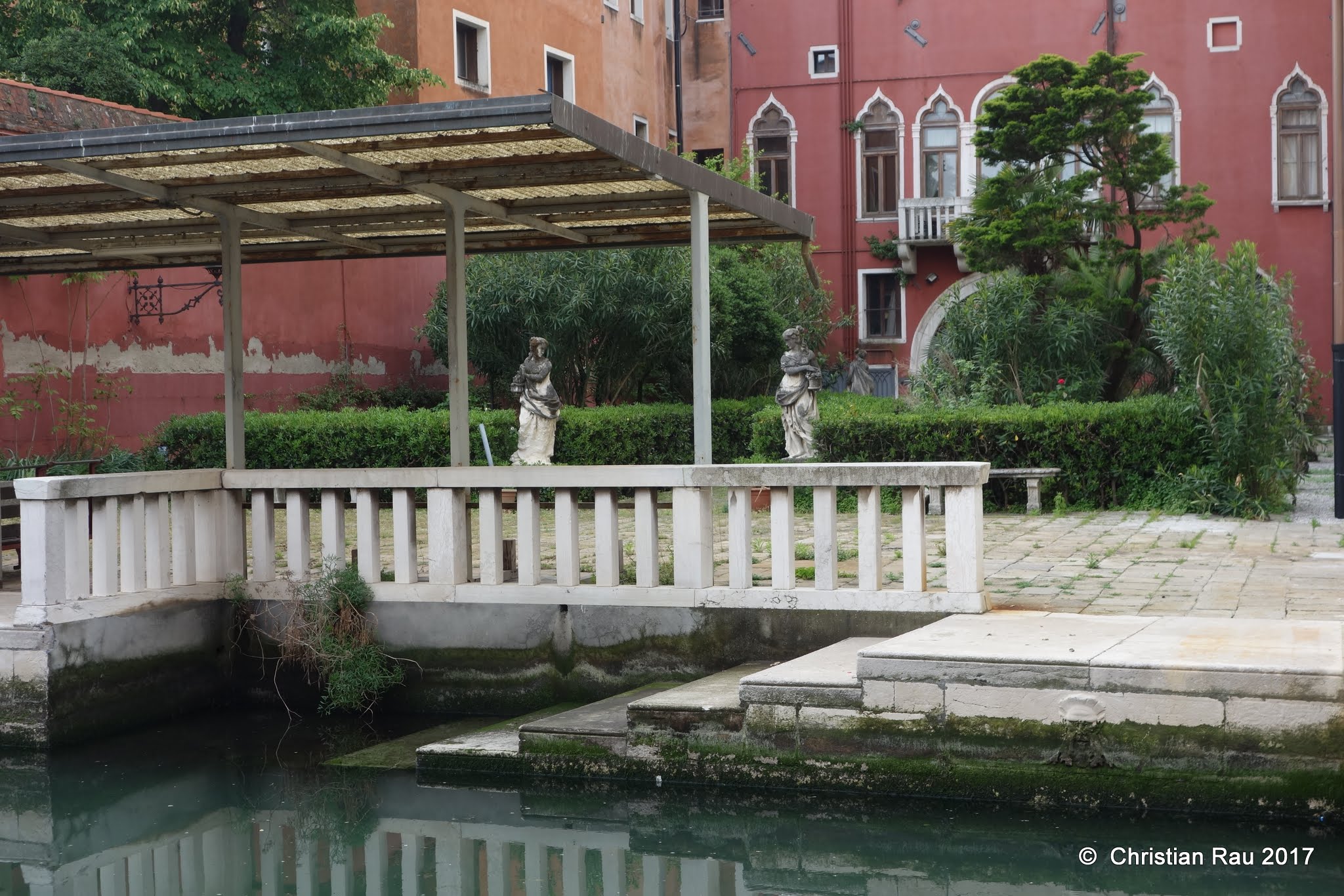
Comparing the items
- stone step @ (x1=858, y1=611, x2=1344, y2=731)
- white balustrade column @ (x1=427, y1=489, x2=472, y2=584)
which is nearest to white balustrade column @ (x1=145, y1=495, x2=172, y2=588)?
white balustrade column @ (x1=427, y1=489, x2=472, y2=584)

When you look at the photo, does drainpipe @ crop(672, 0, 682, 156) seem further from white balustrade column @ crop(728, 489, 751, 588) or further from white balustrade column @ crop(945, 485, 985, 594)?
white balustrade column @ crop(945, 485, 985, 594)

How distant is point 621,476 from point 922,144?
21.9 metres

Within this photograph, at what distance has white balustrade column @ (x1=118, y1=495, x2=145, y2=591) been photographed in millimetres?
8219

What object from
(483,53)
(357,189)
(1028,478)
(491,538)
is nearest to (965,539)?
(491,538)

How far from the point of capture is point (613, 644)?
26.7 ft

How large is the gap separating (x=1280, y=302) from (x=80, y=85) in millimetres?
14450

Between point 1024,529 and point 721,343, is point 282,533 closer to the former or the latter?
point 1024,529

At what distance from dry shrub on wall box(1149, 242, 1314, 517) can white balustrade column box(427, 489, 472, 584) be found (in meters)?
7.69

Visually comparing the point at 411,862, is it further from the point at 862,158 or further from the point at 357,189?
the point at 862,158

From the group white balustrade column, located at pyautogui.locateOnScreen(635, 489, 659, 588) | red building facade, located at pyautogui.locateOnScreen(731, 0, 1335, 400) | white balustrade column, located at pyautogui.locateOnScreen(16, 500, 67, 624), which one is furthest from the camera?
red building facade, located at pyautogui.locateOnScreen(731, 0, 1335, 400)

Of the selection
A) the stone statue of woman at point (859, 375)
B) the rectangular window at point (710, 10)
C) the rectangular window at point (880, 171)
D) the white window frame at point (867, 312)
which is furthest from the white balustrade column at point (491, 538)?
the rectangular window at point (710, 10)

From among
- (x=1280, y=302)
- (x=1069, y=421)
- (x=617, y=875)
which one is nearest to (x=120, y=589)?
(x=617, y=875)

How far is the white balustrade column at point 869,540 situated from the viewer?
7.50 m

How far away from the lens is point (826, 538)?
7.59 meters
